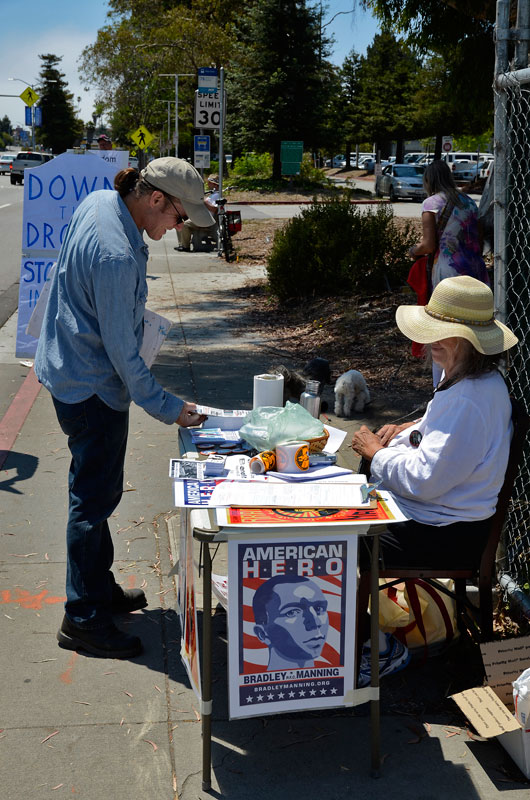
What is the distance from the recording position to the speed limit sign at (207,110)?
53.1ft

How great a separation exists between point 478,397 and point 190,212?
50.6 inches

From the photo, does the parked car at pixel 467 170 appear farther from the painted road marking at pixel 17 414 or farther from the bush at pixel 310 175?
the painted road marking at pixel 17 414

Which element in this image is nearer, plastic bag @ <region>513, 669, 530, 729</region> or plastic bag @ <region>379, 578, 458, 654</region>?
plastic bag @ <region>513, 669, 530, 729</region>

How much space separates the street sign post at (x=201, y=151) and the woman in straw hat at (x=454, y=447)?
1665 centimetres

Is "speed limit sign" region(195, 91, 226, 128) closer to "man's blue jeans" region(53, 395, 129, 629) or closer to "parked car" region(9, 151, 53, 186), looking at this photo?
"man's blue jeans" region(53, 395, 129, 629)

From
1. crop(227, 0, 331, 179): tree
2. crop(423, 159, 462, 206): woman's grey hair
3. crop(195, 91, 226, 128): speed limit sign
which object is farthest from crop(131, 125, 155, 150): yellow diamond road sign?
crop(423, 159, 462, 206): woman's grey hair

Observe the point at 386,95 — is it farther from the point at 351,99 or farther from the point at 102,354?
the point at 102,354

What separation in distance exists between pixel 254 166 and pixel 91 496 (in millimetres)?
44925

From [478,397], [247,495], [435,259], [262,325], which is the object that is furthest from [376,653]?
[262,325]

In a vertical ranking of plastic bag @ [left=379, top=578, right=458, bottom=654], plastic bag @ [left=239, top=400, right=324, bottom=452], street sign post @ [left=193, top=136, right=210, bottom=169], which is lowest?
plastic bag @ [left=379, top=578, right=458, bottom=654]

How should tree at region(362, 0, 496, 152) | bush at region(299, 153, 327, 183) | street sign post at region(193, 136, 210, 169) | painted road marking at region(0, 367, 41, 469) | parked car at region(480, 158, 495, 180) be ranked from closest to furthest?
parked car at region(480, 158, 495, 180) < painted road marking at region(0, 367, 41, 469) < tree at region(362, 0, 496, 152) < street sign post at region(193, 136, 210, 169) < bush at region(299, 153, 327, 183)

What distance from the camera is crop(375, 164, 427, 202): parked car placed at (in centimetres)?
3659

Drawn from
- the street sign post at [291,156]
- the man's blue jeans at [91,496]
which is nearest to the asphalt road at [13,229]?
the street sign post at [291,156]

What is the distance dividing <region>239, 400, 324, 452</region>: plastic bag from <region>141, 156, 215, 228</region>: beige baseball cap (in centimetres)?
86
